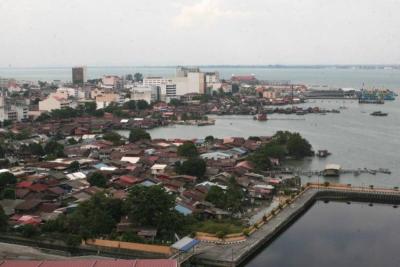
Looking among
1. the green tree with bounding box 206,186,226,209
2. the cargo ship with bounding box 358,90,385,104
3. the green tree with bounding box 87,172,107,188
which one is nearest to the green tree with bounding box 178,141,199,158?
the green tree with bounding box 87,172,107,188

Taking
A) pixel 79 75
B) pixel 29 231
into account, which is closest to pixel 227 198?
pixel 29 231

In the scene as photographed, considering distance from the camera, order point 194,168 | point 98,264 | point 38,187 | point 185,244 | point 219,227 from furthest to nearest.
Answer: point 194,168 → point 38,187 → point 219,227 → point 185,244 → point 98,264

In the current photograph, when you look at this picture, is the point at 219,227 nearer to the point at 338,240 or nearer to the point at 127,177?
the point at 338,240

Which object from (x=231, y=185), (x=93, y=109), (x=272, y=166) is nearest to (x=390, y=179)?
(x=272, y=166)

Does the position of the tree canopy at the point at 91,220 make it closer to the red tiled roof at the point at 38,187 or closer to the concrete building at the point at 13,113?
Answer: the red tiled roof at the point at 38,187

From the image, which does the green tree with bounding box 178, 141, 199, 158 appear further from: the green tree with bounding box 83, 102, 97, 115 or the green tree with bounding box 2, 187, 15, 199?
the green tree with bounding box 83, 102, 97, 115
